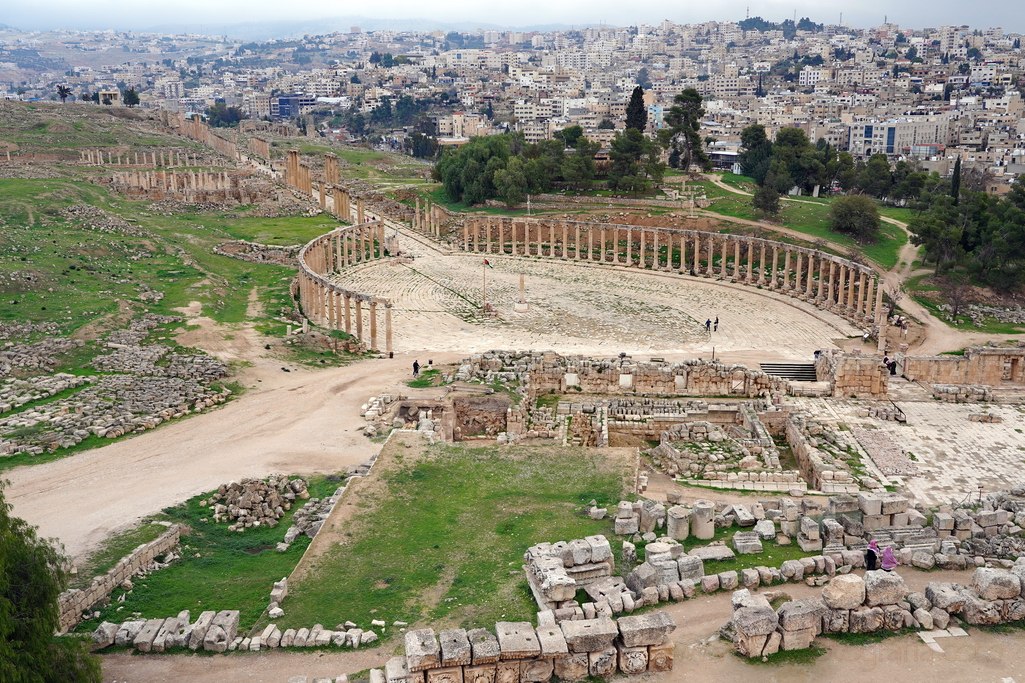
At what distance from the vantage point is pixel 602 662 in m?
16.8

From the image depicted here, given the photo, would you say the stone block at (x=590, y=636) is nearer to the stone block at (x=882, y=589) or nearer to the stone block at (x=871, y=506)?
the stone block at (x=882, y=589)

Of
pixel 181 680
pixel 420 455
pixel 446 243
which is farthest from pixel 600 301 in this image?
pixel 181 680

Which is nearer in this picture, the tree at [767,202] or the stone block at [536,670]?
the stone block at [536,670]

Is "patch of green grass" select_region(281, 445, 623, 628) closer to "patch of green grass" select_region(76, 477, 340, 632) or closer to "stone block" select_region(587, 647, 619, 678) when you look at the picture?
"patch of green grass" select_region(76, 477, 340, 632)

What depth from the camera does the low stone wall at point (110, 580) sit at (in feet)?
66.5

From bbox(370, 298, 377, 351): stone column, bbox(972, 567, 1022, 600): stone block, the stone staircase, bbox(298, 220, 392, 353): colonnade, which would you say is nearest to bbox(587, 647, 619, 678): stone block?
bbox(972, 567, 1022, 600): stone block

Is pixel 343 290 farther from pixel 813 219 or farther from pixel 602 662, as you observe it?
pixel 813 219

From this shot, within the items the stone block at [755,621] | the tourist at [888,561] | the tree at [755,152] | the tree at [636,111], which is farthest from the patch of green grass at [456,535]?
the tree at [636,111]

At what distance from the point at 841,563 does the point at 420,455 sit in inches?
501

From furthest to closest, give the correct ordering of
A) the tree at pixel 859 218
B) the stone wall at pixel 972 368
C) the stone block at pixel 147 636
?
the tree at pixel 859 218 → the stone wall at pixel 972 368 → the stone block at pixel 147 636

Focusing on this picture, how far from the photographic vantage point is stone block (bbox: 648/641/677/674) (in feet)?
55.6

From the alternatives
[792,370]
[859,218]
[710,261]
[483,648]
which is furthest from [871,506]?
[859,218]

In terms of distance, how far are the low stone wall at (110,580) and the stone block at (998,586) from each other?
56.6ft

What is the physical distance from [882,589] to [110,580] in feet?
53.1
